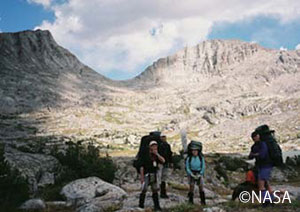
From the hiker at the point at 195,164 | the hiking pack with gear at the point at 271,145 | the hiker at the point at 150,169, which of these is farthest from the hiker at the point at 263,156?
the hiker at the point at 150,169

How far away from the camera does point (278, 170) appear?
47.3m

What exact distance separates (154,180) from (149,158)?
0.86 m

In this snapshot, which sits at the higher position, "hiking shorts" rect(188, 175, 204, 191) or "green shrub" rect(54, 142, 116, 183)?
"green shrub" rect(54, 142, 116, 183)

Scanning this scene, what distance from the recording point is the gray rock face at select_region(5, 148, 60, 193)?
29859mm

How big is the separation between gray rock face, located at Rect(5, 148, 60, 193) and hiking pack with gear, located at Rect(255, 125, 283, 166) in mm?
20451

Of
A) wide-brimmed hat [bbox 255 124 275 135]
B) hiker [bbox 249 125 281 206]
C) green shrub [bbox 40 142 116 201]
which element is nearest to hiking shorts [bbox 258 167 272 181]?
hiker [bbox 249 125 281 206]

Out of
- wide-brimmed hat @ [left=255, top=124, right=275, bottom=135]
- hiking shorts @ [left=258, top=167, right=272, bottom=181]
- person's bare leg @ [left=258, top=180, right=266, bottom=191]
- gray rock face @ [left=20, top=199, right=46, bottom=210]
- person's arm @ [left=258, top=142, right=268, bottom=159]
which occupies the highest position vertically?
wide-brimmed hat @ [left=255, top=124, right=275, bottom=135]

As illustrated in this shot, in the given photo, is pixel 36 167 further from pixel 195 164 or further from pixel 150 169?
pixel 195 164

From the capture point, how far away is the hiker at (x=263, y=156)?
1279 cm

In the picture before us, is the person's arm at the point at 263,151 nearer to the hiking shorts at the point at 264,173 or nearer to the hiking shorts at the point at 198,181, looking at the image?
the hiking shorts at the point at 264,173

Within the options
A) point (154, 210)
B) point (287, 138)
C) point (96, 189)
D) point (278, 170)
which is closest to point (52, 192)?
point (96, 189)

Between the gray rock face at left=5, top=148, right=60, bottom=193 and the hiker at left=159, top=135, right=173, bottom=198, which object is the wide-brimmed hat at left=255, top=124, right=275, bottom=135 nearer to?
the hiker at left=159, top=135, right=173, bottom=198

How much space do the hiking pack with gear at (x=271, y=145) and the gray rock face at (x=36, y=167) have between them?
20451mm

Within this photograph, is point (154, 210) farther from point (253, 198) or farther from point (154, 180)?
point (253, 198)
